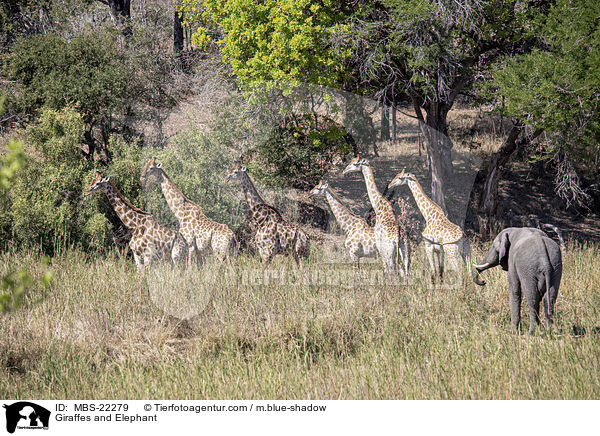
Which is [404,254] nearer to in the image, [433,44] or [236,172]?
[236,172]

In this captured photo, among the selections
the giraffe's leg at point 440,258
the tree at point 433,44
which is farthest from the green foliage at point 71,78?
the giraffe's leg at point 440,258

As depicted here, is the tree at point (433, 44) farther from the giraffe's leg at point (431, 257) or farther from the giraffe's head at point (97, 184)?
the giraffe's head at point (97, 184)

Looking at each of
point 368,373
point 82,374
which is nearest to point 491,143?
point 368,373

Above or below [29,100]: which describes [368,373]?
below

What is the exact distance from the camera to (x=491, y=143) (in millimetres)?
19891

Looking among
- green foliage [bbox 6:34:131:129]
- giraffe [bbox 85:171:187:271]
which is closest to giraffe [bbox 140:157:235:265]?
giraffe [bbox 85:171:187:271]

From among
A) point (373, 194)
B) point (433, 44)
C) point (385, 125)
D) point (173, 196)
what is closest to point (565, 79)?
point (433, 44)

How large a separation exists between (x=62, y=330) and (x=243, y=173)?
3.59 meters

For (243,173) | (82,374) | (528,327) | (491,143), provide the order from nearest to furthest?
(82,374)
(528,327)
(243,173)
(491,143)

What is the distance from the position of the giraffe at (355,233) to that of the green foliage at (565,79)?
3932 mm

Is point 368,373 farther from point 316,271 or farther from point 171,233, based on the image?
point 171,233

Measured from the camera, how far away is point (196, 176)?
1177 cm

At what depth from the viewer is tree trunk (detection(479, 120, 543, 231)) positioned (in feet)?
46.9
